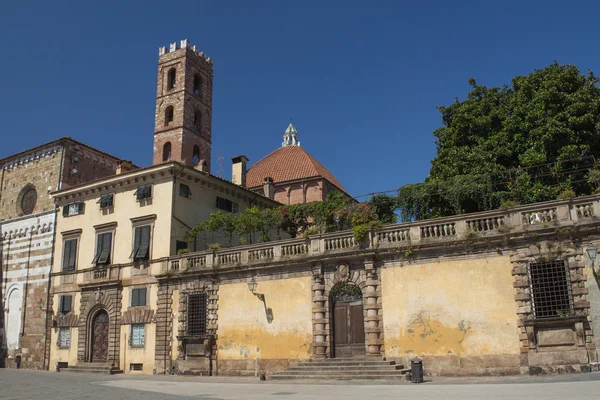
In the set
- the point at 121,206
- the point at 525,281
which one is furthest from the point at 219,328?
the point at 525,281

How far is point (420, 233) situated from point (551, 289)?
16.6ft

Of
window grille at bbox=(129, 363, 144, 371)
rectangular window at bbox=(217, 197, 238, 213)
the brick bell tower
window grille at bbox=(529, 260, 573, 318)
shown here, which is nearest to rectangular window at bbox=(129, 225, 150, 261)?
rectangular window at bbox=(217, 197, 238, 213)

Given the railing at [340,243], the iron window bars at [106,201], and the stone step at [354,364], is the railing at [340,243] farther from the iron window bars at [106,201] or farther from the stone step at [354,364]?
the iron window bars at [106,201]

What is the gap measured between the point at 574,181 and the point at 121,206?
23743 mm

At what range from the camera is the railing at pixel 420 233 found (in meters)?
19.3

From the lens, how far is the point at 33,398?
16.0 m

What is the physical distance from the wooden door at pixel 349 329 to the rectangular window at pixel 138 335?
35.9 ft

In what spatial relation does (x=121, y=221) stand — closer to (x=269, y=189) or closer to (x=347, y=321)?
(x=269, y=189)

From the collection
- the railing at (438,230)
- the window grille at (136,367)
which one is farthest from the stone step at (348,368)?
the window grille at (136,367)

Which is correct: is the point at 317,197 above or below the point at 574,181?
above

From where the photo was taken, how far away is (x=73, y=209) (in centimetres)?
3334

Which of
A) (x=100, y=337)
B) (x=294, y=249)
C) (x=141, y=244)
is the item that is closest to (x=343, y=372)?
(x=294, y=249)

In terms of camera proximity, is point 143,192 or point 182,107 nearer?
point 143,192

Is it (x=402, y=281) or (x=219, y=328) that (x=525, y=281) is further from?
(x=219, y=328)
